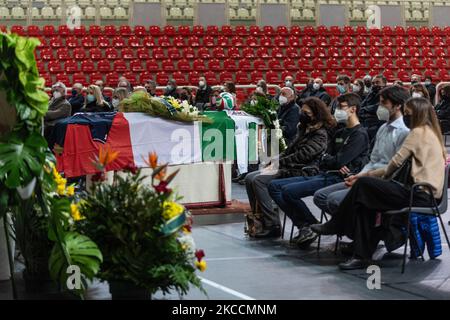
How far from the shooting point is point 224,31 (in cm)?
2433

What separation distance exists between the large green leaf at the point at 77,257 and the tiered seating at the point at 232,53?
16.4 meters

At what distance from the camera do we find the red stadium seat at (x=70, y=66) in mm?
21906

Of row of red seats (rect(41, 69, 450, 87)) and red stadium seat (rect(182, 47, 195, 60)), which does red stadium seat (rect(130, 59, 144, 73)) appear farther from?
red stadium seat (rect(182, 47, 195, 60))

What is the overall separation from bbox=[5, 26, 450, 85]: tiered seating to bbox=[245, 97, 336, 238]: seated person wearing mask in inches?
544

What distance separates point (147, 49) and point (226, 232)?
1531 centimetres

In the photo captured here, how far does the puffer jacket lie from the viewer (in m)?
7.94

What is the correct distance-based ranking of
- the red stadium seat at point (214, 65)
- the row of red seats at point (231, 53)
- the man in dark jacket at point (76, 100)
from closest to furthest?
the man in dark jacket at point (76, 100) → the row of red seats at point (231, 53) → the red stadium seat at point (214, 65)

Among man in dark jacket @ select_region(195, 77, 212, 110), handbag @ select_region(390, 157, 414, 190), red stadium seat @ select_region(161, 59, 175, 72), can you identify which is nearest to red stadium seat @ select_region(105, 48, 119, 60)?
red stadium seat @ select_region(161, 59, 175, 72)

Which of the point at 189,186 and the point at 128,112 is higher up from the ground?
the point at 128,112

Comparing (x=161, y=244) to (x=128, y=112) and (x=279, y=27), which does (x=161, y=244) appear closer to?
(x=128, y=112)

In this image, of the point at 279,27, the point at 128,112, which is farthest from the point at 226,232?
the point at 279,27

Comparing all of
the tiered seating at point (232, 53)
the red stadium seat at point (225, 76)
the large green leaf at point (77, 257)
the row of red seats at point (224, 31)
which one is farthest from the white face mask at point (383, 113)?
the row of red seats at point (224, 31)

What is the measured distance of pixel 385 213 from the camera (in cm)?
656

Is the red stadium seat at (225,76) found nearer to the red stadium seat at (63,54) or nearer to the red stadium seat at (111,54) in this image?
the red stadium seat at (111,54)
